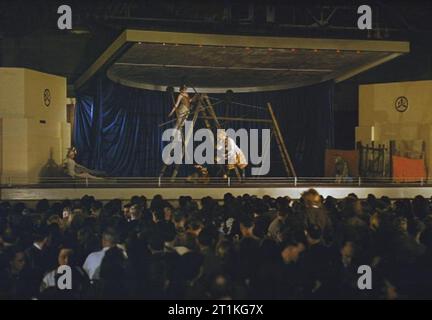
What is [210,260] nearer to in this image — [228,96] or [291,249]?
[291,249]

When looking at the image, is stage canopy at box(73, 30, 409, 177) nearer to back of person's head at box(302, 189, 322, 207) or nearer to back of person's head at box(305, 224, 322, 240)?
back of person's head at box(302, 189, 322, 207)

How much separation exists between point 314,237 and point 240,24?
8449 mm

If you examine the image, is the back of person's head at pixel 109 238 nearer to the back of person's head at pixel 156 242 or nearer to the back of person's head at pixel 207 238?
the back of person's head at pixel 156 242

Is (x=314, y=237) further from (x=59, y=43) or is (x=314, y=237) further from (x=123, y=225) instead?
(x=59, y=43)

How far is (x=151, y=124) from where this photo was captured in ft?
64.7

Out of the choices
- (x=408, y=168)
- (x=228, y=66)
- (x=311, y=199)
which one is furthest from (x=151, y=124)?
(x=311, y=199)

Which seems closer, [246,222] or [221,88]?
[246,222]

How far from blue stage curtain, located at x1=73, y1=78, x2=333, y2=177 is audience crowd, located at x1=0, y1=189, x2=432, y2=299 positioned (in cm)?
1044

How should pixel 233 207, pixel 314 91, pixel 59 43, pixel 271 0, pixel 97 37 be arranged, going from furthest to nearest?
pixel 314 91
pixel 59 43
pixel 97 37
pixel 271 0
pixel 233 207

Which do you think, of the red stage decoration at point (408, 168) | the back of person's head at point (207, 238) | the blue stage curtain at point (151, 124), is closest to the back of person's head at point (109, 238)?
the back of person's head at point (207, 238)

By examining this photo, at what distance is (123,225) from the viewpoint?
8000 millimetres

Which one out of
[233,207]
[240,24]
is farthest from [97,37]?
[233,207]

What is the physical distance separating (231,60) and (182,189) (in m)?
3.62

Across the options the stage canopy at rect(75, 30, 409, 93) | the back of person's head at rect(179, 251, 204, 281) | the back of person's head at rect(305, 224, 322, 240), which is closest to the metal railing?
the stage canopy at rect(75, 30, 409, 93)
